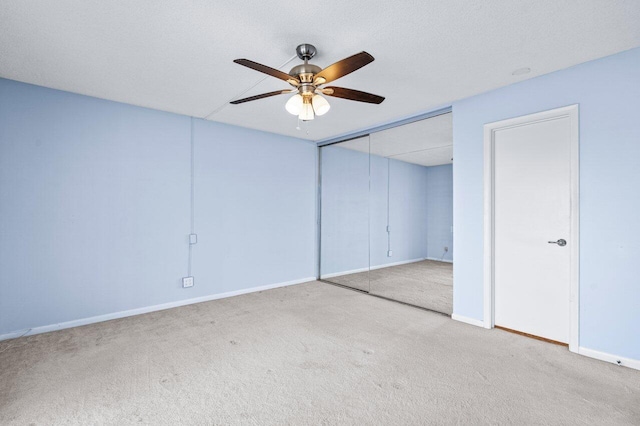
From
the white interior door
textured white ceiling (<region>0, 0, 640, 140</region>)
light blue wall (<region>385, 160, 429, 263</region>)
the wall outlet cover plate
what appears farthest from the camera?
light blue wall (<region>385, 160, 429, 263</region>)

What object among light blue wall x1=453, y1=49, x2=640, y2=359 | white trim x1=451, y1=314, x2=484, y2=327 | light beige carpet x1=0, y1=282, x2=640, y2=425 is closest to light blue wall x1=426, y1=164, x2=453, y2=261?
white trim x1=451, y1=314, x2=484, y2=327

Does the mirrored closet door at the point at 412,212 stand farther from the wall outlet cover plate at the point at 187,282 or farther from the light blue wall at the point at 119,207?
the wall outlet cover plate at the point at 187,282

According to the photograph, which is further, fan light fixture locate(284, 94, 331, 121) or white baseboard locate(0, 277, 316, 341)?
A: white baseboard locate(0, 277, 316, 341)

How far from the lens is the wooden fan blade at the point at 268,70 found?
178 cm

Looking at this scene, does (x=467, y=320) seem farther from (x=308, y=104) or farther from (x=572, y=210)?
(x=308, y=104)

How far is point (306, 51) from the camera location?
87.8 inches

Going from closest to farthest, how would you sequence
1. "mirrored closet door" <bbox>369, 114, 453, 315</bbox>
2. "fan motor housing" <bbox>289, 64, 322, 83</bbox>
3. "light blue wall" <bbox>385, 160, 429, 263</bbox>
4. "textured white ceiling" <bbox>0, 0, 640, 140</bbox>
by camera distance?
"textured white ceiling" <bbox>0, 0, 640, 140</bbox> < "fan motor housing" <bbox>289, 64, 322, 83</bbox> < "mirrored closet door" <bbox>369, 114, 453, 315</bbox> < "light blue wall" <bbox>385, 160, 429, 263</bbox>

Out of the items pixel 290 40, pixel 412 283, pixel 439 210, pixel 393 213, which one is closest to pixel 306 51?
pixel 290 40

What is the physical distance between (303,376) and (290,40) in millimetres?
2460

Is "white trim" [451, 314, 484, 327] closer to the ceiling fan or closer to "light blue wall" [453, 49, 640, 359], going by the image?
"light blue wall" [453, 49, 640, 359]

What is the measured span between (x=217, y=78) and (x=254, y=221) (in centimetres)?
219

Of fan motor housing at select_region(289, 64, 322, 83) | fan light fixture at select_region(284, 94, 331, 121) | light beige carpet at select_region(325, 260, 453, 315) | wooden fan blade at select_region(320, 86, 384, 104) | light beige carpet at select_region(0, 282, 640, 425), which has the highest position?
fan motor housing at select_region(289, 64, 322, 83)

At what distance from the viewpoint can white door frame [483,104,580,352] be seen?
8.26 feet

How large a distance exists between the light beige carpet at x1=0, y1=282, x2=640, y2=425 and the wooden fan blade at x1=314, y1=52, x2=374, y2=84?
2099mm
